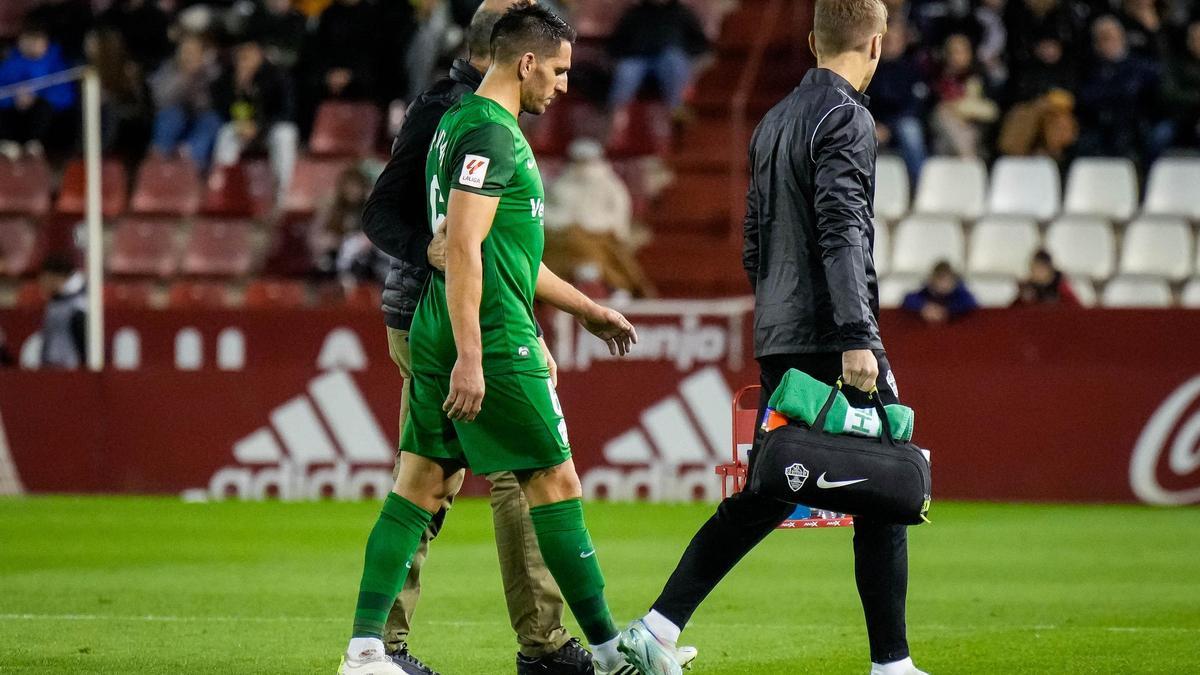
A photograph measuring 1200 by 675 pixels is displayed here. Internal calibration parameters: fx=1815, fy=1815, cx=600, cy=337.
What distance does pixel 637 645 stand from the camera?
18.4 feet

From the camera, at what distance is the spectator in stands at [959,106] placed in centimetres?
1695

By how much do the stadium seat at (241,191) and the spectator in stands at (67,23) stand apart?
2445 millimetres

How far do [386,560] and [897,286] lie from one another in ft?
36.1

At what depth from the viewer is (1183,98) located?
16.4 meters

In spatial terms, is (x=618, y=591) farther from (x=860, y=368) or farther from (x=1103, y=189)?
(x=1103, y=189)

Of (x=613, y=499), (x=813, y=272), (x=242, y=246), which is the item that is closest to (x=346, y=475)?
(x=613, y=499)

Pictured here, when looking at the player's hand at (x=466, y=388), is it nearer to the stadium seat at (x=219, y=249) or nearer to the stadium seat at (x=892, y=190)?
the stadium seat at (x=892, y=190)

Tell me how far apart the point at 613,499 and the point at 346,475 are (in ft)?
6.82

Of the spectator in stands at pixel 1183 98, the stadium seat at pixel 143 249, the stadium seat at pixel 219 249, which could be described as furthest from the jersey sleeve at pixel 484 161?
the stadium seat at pixel 143 249

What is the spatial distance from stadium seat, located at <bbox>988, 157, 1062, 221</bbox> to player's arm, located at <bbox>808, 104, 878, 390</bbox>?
11.2 metres

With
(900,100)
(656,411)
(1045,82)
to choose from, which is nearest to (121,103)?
(900,100)

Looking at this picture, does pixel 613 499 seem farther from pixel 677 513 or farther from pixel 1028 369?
pixel 1028 369

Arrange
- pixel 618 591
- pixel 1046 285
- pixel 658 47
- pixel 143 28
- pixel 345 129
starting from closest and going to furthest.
A: pixel 618 591, pixel 1046 285, pixel 658 47, pixel 345 129, pixel 143 28

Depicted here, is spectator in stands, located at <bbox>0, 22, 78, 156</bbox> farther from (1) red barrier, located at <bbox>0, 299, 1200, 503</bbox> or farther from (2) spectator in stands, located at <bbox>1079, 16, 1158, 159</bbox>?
(2) spectator in stands, located at <bbox>1079, 16, 1158, 159</bbox>
